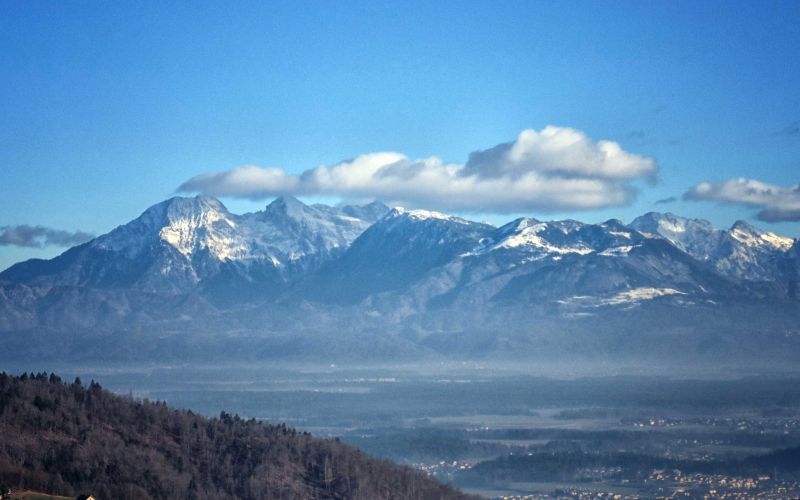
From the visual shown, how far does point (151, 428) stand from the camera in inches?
5984

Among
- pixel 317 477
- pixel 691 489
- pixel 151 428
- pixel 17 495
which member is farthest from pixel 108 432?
pixel 691 489

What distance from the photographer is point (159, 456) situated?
461ft

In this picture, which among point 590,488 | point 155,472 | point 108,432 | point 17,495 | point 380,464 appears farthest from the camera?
point 590,488

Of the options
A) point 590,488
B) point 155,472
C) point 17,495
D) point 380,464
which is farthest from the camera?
point 590,488

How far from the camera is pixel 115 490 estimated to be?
405 feet

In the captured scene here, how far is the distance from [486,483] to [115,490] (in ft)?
261

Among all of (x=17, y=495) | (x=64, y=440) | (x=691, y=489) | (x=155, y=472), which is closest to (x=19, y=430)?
(x=64, y=440)

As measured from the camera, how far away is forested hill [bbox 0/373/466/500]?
12775 cm

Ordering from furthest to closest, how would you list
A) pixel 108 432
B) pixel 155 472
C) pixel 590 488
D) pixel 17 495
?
Result: pixel 590 488
pixel 108 432
pixel 155 472
pixel 17 495

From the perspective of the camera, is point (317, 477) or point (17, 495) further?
point (317, 477)

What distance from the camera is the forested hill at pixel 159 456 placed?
128 meters

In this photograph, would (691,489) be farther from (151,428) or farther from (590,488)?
(151,428)

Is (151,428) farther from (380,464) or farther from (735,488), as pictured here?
(735,488)

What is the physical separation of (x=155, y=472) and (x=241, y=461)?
1718cm
